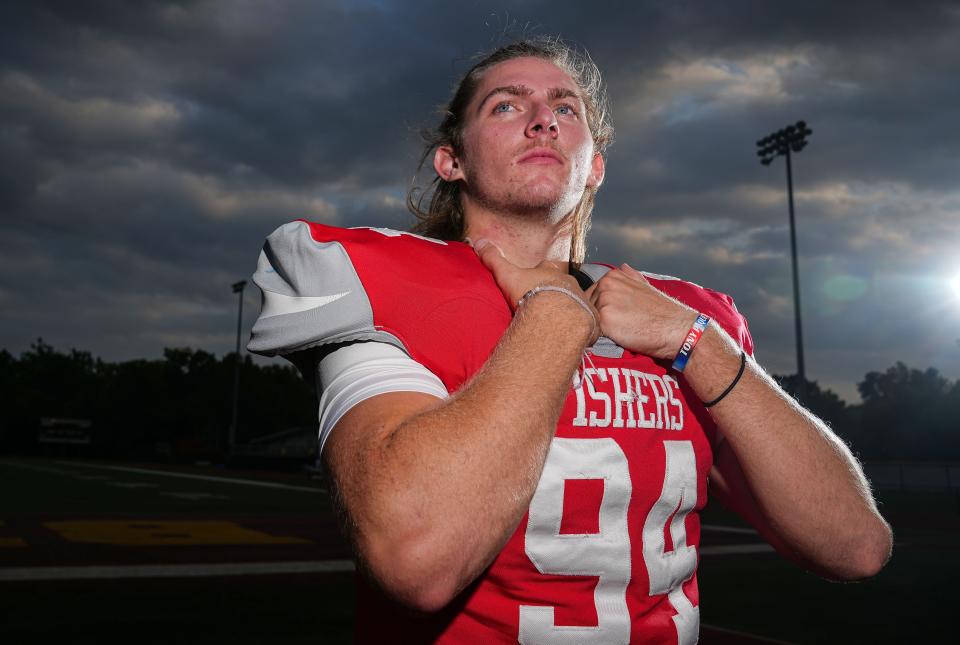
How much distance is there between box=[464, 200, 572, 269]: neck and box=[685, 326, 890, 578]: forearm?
0.62m

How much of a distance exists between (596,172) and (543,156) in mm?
614

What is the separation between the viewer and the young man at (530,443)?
119 cm

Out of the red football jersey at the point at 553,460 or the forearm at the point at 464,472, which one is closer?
the forearm at the point at 464,472

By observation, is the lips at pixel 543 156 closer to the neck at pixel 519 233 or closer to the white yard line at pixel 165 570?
the neck at pixel 519 233

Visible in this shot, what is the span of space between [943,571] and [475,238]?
9.25m

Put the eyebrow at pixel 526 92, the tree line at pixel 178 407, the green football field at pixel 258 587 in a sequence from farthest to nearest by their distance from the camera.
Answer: the tree line at pixel 178 407
the green football field at pixel 258 587
the eyebrow at pixel 526 92

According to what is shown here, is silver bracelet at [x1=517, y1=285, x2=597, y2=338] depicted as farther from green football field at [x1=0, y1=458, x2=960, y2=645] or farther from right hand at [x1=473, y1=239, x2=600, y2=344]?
green football field at [x1=0, y1=458, x2=960, y2=645]

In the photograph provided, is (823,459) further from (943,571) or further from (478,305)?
(943,571)

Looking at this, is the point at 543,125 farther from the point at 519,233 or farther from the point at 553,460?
the point at 553,460

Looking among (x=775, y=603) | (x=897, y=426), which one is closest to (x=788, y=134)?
(x=775, y=603)

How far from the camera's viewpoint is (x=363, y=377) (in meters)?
1.38

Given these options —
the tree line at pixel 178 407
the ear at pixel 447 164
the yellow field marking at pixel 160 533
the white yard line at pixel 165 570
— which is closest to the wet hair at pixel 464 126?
the ear at pixel 447 164

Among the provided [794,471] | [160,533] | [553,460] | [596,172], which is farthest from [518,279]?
[160,533]

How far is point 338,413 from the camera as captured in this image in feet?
4.41
